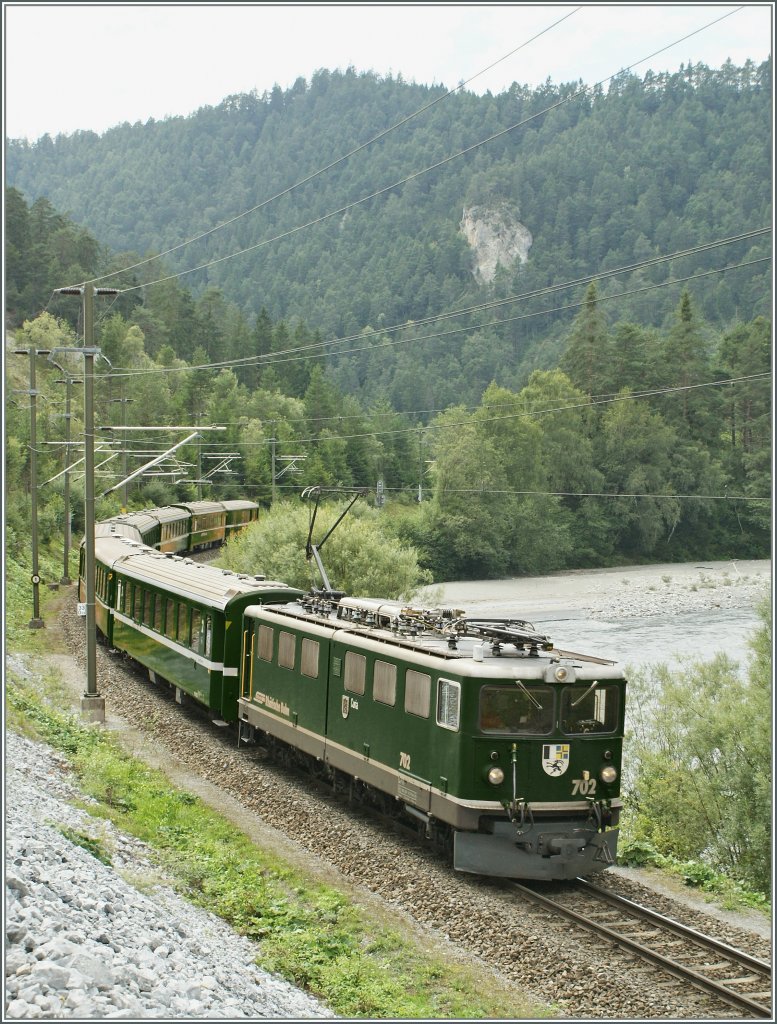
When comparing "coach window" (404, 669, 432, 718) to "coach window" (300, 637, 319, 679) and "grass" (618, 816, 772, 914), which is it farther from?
"grass" (618, 816, 772, 914)

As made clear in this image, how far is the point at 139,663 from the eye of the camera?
28.6 metres

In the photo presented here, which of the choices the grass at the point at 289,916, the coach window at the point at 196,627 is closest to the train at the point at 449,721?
the coach window at the point at 196,627

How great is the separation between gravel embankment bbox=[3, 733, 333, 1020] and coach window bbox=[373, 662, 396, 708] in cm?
340

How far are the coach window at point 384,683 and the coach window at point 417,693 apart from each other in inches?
12.8

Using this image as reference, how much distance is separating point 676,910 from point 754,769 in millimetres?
11041

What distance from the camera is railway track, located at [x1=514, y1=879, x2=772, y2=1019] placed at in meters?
9.72

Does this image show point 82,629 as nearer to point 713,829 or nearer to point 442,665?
point 713,829

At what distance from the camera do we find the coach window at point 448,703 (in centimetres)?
1228

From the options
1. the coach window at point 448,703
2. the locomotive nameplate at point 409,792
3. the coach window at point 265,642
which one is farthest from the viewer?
the coach window at point 265,642

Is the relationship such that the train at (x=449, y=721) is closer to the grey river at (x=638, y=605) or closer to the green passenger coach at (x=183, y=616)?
the green passenger coach at (x=183, y=616)

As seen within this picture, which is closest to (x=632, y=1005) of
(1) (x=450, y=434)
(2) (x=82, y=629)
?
(2) (x=82, y=629)

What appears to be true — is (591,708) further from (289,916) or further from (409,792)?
(289,916)

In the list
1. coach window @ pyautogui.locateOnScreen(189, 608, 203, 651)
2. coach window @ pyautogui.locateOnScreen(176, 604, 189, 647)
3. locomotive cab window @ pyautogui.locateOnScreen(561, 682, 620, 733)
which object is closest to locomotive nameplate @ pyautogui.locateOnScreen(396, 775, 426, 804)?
locomotive cab window @ pyautogui.locateOnScreen(561, 682, 620, 733)

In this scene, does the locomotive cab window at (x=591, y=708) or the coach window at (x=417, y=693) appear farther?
the coach window at (x=417, y=693)
